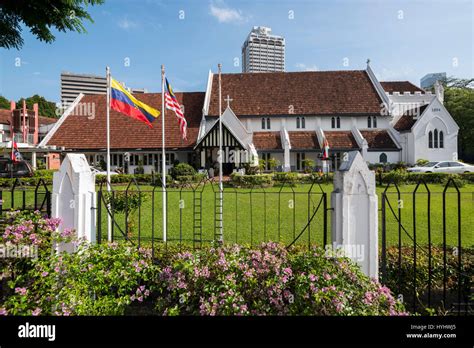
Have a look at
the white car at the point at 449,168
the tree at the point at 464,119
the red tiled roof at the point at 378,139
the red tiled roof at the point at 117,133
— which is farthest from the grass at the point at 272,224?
the tree at the point at 464,119

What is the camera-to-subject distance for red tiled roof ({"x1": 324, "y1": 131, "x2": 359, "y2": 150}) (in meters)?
27.7

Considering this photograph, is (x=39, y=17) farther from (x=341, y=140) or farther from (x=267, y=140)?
(x=341, y=140)

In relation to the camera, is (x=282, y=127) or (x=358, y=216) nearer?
(x=358, y=216)

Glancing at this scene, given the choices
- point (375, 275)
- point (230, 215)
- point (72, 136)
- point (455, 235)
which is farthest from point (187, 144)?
point (375, 275)

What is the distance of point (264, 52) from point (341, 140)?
1886 centimetres

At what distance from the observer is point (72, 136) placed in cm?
2741

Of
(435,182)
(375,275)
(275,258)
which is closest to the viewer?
(275,258)

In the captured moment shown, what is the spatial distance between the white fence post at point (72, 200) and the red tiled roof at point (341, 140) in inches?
1029

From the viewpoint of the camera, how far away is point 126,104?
8.12m

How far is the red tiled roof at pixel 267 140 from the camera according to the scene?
2841cm

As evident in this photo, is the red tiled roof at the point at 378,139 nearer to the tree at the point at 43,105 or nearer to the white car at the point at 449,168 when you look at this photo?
the white car at the point at 449,168

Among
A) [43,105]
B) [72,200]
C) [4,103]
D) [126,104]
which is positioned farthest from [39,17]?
[43,105]
